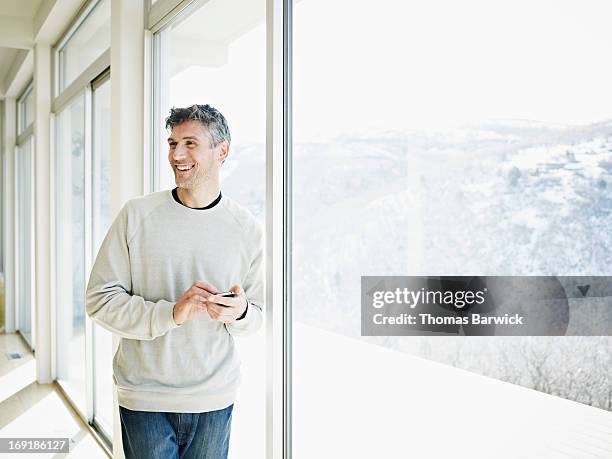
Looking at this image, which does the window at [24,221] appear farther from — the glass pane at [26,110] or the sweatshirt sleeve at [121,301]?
the sweatshirt sleeve at [121,301]

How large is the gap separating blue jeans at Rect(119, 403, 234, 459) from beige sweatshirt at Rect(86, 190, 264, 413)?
3 centimetres

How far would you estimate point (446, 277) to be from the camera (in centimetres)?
138

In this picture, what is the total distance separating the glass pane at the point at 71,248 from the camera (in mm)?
4531

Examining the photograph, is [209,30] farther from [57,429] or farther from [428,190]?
[57,429]

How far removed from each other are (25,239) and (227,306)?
6402 millimetres

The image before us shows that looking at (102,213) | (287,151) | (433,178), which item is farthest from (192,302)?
(102,213)

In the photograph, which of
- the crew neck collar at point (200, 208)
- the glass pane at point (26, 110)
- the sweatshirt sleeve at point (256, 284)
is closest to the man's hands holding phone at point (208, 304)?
the sweatshirt sleeve at point (256, 284)

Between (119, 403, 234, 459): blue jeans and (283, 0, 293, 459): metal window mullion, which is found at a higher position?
(283, 0, 293, 459): metal window mullion

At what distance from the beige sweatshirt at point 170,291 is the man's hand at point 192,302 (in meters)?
0.06

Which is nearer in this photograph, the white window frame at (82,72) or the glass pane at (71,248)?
the white window frame at (82,72)

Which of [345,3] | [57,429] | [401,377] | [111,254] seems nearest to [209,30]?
[345,3]

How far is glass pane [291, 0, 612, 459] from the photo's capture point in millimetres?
1109

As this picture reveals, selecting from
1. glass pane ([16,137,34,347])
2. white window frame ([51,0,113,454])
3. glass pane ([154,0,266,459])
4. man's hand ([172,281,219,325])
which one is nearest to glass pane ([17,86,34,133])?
glass pane ([16,137,34,347])

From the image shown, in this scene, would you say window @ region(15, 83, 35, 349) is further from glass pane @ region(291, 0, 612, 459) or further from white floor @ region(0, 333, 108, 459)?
glass pane @ region(291, 0, 612, 459)
